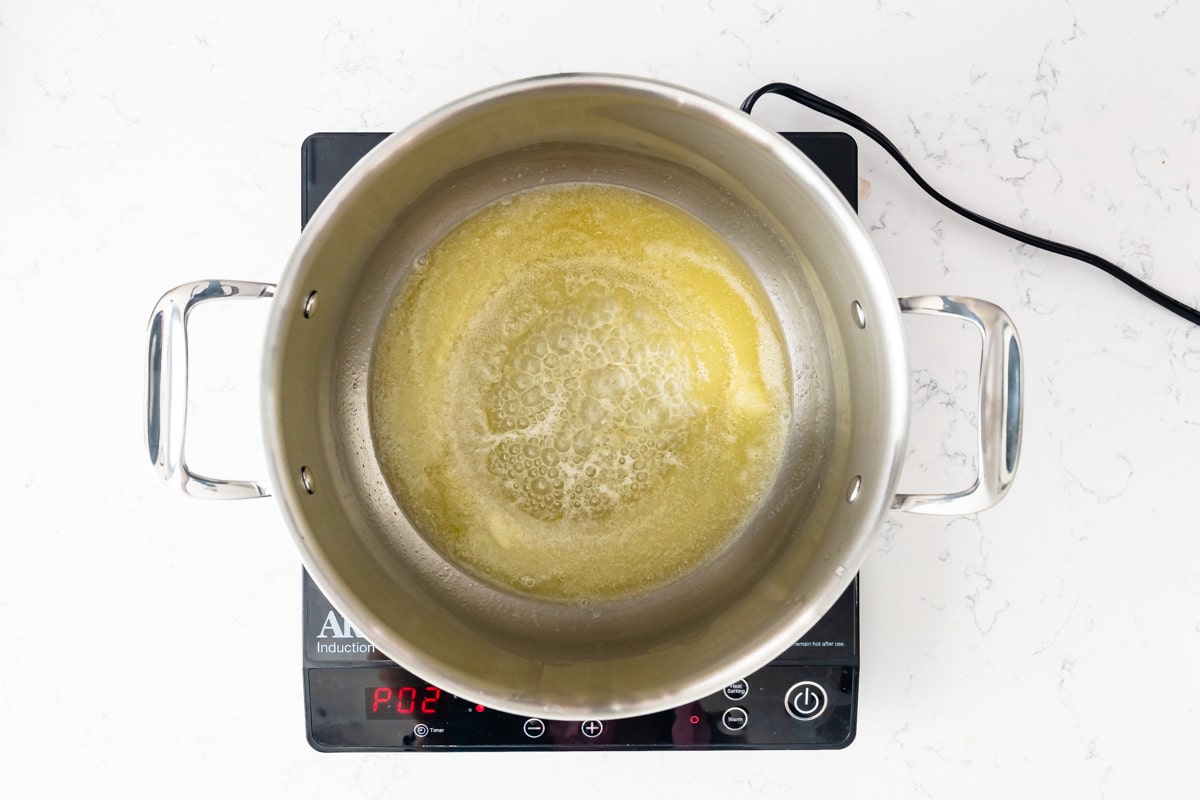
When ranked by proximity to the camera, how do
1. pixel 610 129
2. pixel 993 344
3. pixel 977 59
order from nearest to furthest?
1. pixel 993 344
2. pixel 610 129
3. pixel 977 59

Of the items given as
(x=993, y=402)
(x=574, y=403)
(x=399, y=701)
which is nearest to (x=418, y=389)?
(x=574, y=403)

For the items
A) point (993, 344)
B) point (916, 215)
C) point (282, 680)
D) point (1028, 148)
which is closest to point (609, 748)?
point (282, 680)

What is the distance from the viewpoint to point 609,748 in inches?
33.5

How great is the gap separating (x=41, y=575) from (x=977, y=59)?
4.12 feet

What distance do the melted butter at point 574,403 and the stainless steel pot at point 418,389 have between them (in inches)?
1.0

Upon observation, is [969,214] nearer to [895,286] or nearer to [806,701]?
[895,286]

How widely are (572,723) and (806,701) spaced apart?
9.9 inches

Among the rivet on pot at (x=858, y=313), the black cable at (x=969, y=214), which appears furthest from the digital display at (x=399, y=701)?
the black cable at (x=969, y=214)

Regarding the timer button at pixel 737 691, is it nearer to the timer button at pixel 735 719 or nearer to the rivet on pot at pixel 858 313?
the timer button at pixel 735 719

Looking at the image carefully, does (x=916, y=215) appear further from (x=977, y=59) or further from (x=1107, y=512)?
(x=1107, y=512)

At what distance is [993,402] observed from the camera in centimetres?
69

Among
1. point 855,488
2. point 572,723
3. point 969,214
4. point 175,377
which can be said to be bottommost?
point 572,723

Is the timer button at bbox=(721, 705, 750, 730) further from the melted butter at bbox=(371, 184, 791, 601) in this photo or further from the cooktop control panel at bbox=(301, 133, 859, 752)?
the melted butter at bbox=(371, 184, 791, 601)

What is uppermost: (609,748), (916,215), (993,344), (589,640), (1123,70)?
(1123,70)
